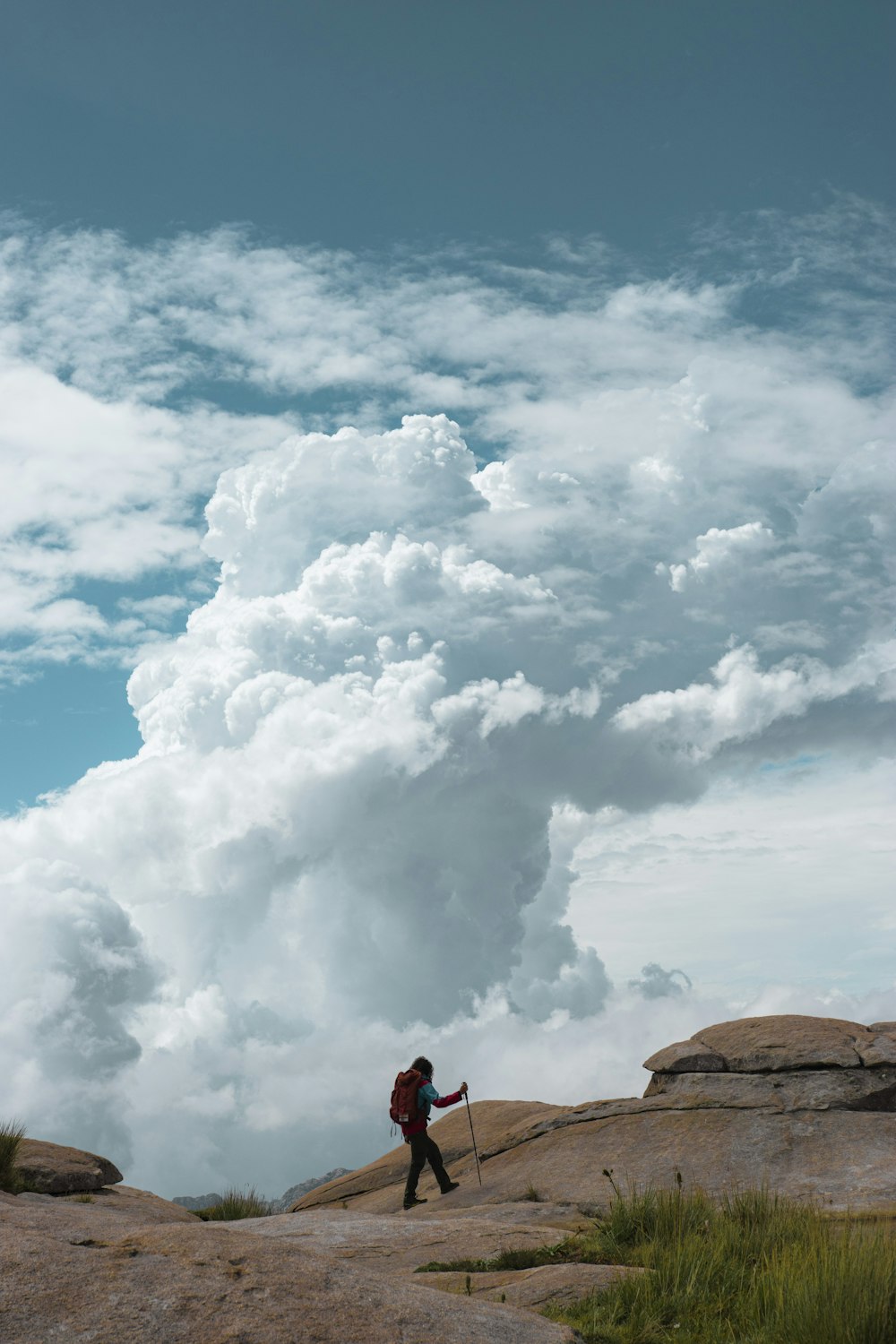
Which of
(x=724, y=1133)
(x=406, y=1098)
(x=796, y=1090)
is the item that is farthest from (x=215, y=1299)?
(x=796, y=1090)

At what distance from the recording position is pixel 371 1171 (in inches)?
909

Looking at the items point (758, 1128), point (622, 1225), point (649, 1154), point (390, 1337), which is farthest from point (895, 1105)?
point (390, 1337)

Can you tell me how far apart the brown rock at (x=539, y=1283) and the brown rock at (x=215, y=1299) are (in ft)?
5.08

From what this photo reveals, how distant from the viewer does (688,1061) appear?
838 inches

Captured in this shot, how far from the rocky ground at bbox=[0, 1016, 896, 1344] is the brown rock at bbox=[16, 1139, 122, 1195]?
0.17 ft

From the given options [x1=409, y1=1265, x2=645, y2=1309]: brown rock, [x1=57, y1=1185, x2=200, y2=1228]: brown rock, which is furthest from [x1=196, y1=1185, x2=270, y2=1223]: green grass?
[x1=409, y1=1265, x2=645, y2=1309]: brown rock

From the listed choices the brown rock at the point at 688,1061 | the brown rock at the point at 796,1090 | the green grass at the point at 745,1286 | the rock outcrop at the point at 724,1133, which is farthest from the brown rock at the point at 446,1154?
the green grass at the point at 745,1286

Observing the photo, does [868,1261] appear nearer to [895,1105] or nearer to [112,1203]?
[895,1105]

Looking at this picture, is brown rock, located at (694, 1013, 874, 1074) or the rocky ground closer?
the rocky ground

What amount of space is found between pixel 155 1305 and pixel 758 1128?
1468 centimetres

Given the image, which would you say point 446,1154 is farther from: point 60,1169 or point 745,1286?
point 745,1286

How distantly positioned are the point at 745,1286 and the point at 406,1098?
10.6 meters

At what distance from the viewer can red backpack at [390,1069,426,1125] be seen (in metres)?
18.9

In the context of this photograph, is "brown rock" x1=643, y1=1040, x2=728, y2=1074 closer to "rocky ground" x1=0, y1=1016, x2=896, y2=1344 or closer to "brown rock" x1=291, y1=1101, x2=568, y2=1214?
"rocky ground" x1=0, y1=1016, x2=896, y2=1344
